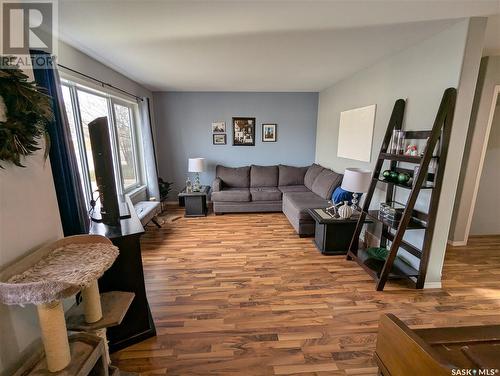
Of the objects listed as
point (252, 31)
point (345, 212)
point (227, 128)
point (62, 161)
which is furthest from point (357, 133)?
point (62, 161)

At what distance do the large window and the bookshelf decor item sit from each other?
2.94 metres

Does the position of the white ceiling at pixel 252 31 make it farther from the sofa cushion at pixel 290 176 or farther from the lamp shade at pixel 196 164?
the sofa cushion at pixel 290 176

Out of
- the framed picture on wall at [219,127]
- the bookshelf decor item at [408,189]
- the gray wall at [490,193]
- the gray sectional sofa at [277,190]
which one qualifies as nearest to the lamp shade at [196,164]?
the gray sectional sofa at [277,190]

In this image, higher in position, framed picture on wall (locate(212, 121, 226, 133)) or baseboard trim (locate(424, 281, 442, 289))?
framed picture on wall (locate(212, 121, 226, 133))

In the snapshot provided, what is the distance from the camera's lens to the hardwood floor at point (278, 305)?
5.04 feet

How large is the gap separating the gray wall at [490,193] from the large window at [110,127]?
4908 millimetres

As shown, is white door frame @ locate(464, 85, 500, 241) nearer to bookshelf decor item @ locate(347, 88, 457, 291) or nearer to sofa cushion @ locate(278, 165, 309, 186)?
bookshelf decor item @ locate(347, 88, 457, 291)

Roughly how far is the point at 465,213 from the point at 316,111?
10.4ft

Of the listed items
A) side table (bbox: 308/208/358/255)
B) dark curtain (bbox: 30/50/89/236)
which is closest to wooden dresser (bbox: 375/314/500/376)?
side table (bbox: 308/208/358/255)

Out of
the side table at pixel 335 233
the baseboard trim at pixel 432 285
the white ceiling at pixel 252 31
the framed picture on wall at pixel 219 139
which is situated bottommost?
the baseboard trim at pixel 432 285

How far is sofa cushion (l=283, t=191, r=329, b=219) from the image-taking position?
133 inches

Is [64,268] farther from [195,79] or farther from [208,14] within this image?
[195,79]

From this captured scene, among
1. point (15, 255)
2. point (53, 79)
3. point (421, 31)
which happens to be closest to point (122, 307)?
point (15, 255)

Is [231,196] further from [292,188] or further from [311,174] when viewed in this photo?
[311,174]
